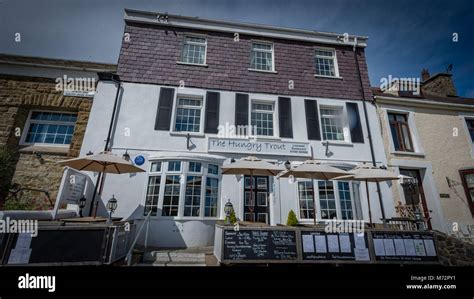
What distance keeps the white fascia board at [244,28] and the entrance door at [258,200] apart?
7269 mm

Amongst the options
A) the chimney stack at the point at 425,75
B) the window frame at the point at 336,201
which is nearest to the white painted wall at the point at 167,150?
the window frame at the point at 336,201

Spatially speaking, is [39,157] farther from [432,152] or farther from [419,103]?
[419,103]

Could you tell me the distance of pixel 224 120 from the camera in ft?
27.6

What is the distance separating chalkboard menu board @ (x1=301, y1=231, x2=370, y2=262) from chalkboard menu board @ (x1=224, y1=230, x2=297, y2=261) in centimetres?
32

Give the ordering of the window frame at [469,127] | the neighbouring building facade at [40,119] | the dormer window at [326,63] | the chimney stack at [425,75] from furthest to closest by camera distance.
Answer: the chimney stack at [425,75] < the dormer window at [326,63] < the window frame at [469,127] < the neighbouring building facade at [40,119]

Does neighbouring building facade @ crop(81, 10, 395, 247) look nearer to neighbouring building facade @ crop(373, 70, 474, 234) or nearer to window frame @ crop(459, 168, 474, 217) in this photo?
neighbouring building facade @ crop(373, 70, 474, 234)

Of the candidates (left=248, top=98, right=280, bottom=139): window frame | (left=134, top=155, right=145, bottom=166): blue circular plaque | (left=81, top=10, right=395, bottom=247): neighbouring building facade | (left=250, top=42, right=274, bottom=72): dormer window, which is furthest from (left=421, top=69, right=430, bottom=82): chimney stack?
(left=134, top=155, right=145, bottom=166): blue circular plaque

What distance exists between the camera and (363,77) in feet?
33.0

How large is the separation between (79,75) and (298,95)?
945 centimetres

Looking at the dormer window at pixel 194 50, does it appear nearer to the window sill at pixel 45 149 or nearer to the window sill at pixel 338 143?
the window sill at pixel 45 149

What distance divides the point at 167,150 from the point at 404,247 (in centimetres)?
751

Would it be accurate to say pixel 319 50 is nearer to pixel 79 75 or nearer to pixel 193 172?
pixel 193 172

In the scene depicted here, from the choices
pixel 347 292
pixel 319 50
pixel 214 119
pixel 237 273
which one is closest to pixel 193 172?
pixel 214 119

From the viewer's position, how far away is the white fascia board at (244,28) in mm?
9430
